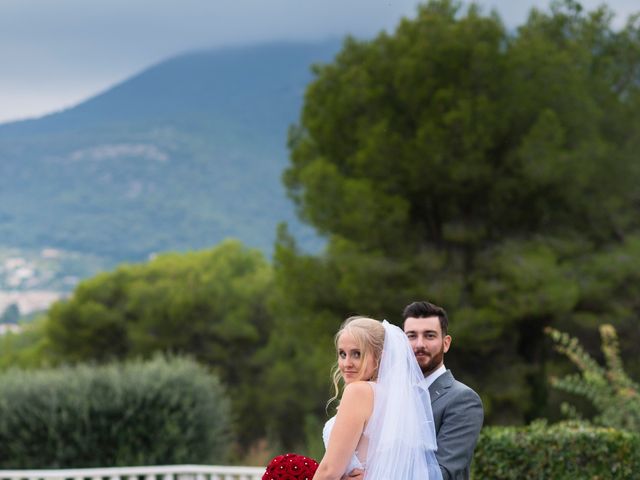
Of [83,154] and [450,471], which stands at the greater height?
[83,154]

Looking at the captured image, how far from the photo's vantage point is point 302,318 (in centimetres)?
2023

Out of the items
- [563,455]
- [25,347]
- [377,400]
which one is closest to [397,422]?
[377,400]

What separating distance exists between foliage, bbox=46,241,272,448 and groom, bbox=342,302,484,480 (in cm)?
2557

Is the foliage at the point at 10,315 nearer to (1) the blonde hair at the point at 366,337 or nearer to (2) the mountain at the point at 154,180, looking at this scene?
(2) the mountain at the point at 154,180

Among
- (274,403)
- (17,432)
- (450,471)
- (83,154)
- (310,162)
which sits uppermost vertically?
(83,154)

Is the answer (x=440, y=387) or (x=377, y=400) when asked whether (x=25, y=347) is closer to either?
(x=440, y=387)

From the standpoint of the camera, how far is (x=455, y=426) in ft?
12.3

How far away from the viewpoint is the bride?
3514 mm

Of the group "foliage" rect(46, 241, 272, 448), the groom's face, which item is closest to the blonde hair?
the groom's face

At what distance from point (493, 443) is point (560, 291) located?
11827mm

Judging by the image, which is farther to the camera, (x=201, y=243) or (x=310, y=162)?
(x=201, y=243)

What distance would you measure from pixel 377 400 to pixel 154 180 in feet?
274

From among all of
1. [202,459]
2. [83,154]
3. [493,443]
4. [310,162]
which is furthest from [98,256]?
[493,443]

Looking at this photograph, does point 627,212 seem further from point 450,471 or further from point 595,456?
point 450,471
